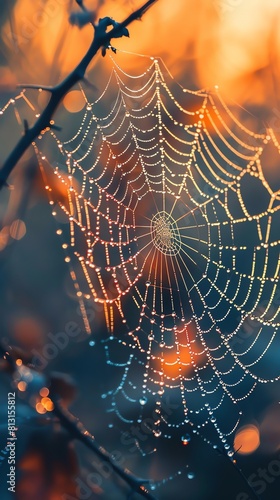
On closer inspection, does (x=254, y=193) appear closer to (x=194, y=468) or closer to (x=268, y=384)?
(x=268, y=384)

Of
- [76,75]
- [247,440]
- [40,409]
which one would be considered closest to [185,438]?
[247,440]

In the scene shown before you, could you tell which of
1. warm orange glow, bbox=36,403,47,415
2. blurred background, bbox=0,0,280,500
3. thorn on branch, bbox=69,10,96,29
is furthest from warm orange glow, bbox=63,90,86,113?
warm orange glow, bbox=36,403,47,415

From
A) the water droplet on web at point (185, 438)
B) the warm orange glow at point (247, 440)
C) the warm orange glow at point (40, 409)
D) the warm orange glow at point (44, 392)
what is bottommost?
the water droplet on web at point (185, 438)

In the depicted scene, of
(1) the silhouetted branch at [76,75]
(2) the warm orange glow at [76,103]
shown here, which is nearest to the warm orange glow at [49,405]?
(1) the silhouetted branch at [76,75]

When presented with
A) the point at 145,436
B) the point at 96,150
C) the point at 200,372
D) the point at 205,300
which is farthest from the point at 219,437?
the point at 96,150

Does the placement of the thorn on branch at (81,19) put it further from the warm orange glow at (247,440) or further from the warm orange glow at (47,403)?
the warm orange glow at (247,440)

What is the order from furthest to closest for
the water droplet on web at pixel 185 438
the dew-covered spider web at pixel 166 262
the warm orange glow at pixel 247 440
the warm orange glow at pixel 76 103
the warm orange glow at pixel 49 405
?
the warm orange glow at pixel 76 103 < the dew-covered spider web at pixel 166 262 < the warm orange glow at pixel 247 440 < the water droplet on web at pixel 185 438 < the warm orange glow at pixel 49 405

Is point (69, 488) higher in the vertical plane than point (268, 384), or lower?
lower

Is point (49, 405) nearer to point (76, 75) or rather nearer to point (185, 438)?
point (76, 75)
